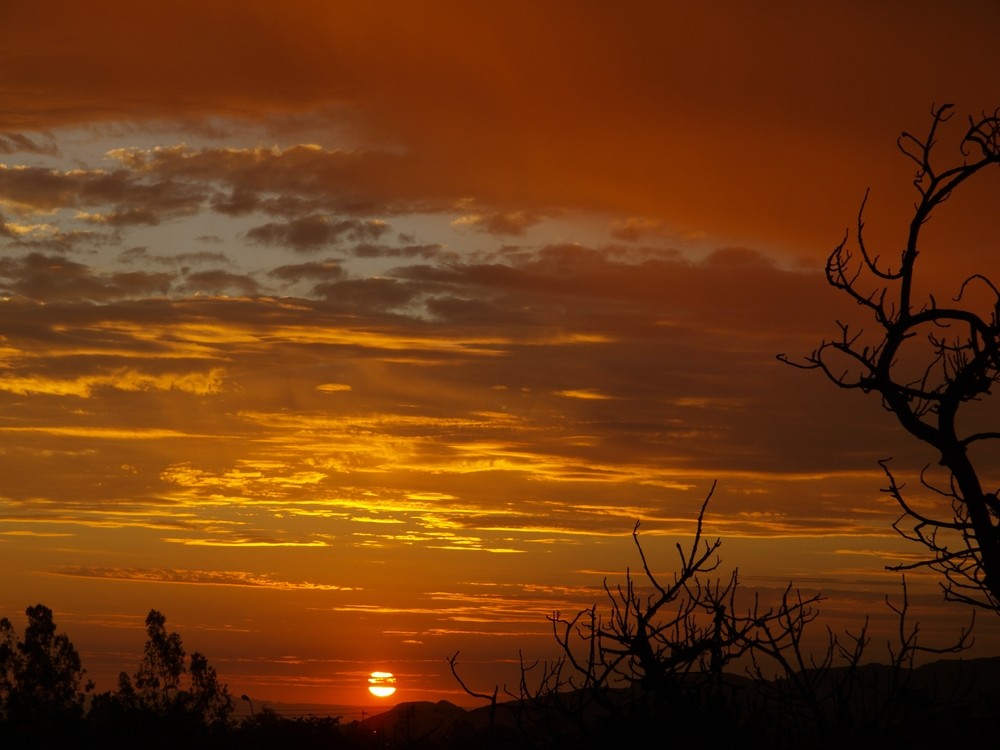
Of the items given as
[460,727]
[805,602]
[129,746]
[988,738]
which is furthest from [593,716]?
[129,746]

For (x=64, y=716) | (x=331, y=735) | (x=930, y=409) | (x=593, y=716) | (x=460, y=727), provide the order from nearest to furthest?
(x=930, y=409) → (x=593, y=716) → (x=331, y=735) → (x=460, y=727) → (x=64, y=716)

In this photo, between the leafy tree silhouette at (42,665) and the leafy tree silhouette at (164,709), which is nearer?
the leafy tree silhouette at (164,709)

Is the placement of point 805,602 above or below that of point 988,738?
above

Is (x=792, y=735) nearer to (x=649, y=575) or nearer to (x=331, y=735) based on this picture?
(x=649, y=575)

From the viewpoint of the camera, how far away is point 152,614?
71875mm

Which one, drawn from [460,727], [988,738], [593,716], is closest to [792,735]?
[593,716]

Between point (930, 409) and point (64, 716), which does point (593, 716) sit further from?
point (64, 716)

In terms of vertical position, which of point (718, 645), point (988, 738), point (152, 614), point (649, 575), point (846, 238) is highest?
point (152, 614)

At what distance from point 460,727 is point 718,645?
95.1ft

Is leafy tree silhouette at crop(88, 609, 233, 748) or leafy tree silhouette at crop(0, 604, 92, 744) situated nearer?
leafy tree silhouette at crop(88, 609, 233, 748)

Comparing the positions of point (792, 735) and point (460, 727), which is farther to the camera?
point (460, 727)

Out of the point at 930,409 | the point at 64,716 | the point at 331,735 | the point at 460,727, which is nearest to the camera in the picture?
the point at 930,409

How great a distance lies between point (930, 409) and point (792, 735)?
2391 millimetres

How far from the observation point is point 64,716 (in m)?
48.8
